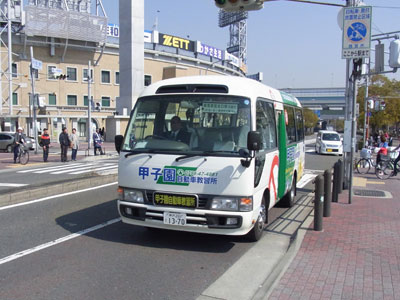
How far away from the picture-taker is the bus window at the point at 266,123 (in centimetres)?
664

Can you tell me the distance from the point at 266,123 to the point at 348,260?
2.74 m

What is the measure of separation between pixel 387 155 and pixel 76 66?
48833mm

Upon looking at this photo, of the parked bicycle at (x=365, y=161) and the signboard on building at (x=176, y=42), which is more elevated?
the signboard on building at (x=176, y=42)

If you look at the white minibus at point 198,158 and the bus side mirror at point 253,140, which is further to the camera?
the white minibus at point 198,158

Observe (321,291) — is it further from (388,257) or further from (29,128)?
(29,128)

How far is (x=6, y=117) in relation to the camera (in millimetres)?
46031

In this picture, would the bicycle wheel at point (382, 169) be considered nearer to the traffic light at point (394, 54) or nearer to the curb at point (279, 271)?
the traffic light at point (394, 54)

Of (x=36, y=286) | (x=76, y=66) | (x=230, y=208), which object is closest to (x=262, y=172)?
(x=230, y=208)

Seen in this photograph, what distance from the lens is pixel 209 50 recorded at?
7088cm

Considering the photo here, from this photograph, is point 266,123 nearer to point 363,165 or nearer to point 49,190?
point 49,190

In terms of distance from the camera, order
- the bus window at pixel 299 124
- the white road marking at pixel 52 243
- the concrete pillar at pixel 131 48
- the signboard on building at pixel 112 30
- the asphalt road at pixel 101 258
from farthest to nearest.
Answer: the signboard on building at pixel 112 30
the concrete pillar at pixel 131 48
the bus window at pixel 299 124
the white road marking at pixel 52 243
the asphalt road at pixel 101 258

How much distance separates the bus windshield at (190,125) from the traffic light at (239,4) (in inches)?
148

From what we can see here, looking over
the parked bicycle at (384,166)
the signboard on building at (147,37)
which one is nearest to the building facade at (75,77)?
the signboard on building at (147,37)

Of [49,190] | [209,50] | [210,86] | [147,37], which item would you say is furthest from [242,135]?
[209,50]
